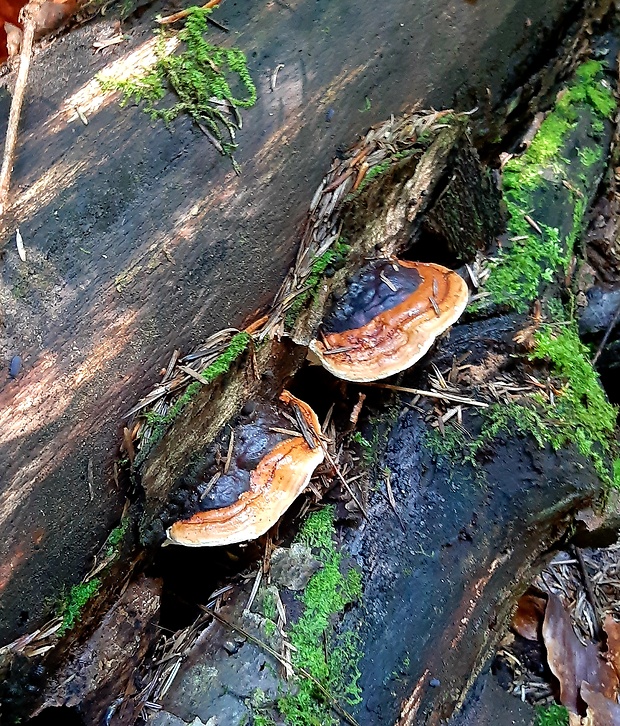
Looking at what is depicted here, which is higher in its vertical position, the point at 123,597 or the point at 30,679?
the point at 30,679

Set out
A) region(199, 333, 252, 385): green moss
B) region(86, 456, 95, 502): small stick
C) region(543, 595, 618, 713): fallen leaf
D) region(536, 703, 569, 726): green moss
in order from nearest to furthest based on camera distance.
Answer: region(86, 456, 95, 502): small stick, region(199, 333, 252, 385): green moss, region(536, 703, 569, 726): green moss, region(543, 595, 618, 713): fallen leaf

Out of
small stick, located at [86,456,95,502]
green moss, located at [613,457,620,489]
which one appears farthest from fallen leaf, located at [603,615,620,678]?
small stick, located at [86,456,95,502]

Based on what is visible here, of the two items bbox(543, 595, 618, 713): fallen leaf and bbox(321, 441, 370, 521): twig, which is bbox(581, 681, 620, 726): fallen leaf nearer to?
bbox(543, 595, 618, 713): fallen leaf

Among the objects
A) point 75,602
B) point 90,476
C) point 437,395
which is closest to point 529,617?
point 437,395

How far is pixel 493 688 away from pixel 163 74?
3231mm

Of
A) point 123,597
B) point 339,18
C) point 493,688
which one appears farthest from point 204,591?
point 339,18

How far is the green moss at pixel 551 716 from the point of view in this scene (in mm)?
2998

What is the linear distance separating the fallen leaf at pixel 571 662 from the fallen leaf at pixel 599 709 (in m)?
0.03

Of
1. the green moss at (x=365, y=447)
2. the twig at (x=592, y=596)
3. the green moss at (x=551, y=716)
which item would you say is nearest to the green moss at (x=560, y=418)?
the green moss at (x=365, y=447)

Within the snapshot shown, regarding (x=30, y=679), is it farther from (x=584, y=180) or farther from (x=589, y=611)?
(x=584, y=180)

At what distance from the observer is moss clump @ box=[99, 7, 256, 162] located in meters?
2.18

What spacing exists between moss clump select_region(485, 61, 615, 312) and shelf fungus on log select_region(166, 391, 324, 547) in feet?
4.52

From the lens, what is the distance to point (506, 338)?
10.1ft

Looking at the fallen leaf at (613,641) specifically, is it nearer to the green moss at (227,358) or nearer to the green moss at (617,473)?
the green moss at (617,473)
